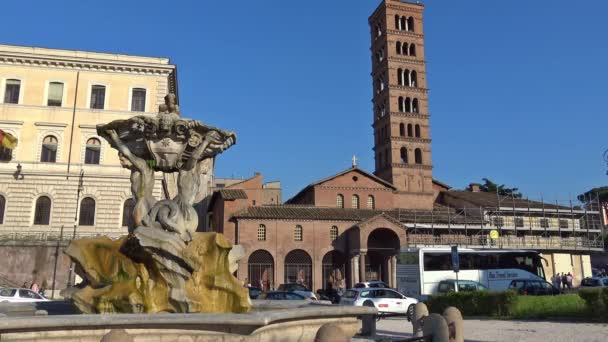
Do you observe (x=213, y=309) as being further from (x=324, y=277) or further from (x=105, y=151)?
(x=324, y=277)

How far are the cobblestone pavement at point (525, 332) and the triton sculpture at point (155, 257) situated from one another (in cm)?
474

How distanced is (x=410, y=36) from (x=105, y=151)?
40133 millimetres

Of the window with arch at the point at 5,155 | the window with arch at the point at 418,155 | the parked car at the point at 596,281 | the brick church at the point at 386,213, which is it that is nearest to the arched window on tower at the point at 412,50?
the brick church at the point at 386,213

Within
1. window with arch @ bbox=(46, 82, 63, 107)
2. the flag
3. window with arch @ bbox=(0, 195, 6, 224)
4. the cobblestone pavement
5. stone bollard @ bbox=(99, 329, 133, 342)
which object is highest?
window with arch @ bbox=(46, 82, 63, 107)

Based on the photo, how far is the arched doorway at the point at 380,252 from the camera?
44.5m

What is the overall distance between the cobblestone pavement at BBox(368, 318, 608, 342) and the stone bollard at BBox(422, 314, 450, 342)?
5.14 m

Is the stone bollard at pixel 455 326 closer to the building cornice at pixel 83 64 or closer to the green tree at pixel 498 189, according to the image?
the building cornice at pixel 83 64

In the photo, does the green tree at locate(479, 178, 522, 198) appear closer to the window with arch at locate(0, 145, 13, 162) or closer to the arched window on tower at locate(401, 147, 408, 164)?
the arched window on tower at locate(401, 147, 408, 164)

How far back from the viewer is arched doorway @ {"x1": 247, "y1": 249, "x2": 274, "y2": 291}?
41938 mm

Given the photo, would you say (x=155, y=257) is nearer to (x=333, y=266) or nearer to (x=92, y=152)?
(x=92, y=152)

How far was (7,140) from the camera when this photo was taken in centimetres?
3397

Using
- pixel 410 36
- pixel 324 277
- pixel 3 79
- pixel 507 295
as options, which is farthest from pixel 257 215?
pixel 410 36

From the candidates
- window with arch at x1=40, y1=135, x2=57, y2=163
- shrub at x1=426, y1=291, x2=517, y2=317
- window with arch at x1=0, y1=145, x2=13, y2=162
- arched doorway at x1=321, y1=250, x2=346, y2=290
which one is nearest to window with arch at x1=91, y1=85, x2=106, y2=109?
window with arch at x1=40, y1=135, x2=57, y2=163

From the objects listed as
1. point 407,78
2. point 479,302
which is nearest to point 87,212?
point 479,302
